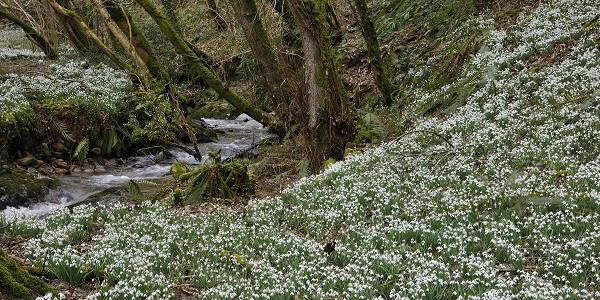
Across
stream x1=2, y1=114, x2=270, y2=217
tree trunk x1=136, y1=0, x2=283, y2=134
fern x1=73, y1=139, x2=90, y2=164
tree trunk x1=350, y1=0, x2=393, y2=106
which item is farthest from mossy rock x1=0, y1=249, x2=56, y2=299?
tree trunk x1=350, y1=0, x2=393, y2=106

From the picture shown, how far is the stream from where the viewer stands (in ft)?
36.2

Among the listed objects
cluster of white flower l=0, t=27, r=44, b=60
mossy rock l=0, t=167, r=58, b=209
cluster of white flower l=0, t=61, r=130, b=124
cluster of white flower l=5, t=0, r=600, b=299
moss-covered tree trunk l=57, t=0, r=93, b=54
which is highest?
cluster of white flower l=0, t=27, r=44, b=60

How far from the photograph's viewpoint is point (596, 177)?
253 inches

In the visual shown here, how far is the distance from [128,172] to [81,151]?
4.22ft

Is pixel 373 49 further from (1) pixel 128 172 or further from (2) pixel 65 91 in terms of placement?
(2) pixel 65 91

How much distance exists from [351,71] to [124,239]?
44.3 feet

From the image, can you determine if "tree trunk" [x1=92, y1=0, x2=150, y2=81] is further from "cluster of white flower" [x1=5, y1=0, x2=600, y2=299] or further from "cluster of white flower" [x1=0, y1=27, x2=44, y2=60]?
"cluster of white flower" [x1=5, y1=0, x2=600, y2=299]

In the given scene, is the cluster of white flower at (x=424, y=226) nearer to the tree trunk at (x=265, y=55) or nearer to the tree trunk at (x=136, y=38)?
the tree trunk at (x=265, y=55)

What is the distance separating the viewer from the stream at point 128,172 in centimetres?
1104

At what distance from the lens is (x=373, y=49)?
14.1m

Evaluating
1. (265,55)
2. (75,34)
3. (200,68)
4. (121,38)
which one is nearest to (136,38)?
(121,38)

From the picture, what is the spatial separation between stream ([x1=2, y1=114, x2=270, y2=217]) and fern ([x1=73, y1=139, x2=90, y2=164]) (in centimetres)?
46

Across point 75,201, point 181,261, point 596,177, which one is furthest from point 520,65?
point 75,201

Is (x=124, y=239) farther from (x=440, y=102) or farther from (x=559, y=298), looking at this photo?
(x=440, y=102)
